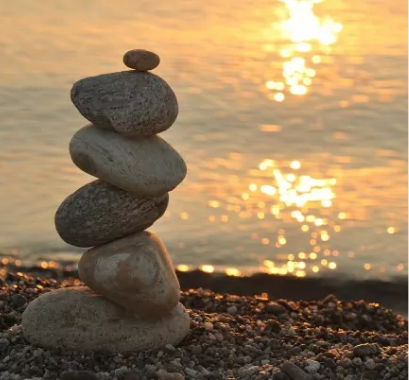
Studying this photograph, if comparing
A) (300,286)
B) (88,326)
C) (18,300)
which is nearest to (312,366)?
(88,326)

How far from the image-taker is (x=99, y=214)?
792 cm

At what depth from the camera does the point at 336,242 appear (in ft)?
37.2

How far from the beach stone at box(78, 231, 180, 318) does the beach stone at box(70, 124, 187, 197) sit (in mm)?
376

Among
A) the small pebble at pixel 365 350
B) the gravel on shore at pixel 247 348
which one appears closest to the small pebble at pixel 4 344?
the gravel on shore at pixel 247 348

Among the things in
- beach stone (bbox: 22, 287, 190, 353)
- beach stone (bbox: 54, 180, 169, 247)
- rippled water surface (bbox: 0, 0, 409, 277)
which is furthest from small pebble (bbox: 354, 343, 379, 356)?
rippled water surface (bbox: 0, 0, 409, 277)

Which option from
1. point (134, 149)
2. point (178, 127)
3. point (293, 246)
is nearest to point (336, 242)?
point (293, 246)

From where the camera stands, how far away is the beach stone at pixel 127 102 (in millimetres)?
7785

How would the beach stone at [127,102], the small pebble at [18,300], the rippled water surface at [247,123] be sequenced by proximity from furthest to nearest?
the rippled water surface at [247,123] → the small pebble at [18,300] → the beach stone at [127,102]

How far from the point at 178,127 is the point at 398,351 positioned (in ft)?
19.2

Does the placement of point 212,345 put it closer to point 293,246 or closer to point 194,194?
point 293,246

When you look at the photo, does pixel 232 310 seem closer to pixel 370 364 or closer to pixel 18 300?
pixel 18 300

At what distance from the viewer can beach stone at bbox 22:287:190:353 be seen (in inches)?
313

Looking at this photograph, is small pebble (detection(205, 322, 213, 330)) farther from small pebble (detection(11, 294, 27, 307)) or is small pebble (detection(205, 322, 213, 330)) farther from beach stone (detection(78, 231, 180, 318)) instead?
small pebble (detection(11, 294, 27, 307))

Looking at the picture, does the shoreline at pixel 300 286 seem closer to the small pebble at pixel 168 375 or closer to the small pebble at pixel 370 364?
the small pebble at pixel 370 364
